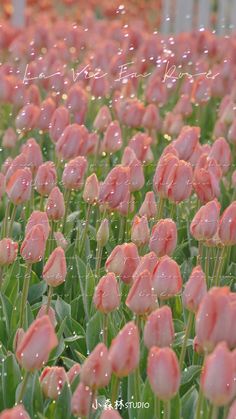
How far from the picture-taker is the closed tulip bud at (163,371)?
0.95m

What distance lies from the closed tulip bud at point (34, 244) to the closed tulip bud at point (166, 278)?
6.8 inches

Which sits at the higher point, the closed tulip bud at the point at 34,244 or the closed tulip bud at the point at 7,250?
the closed tulip bud at the point at 34,244

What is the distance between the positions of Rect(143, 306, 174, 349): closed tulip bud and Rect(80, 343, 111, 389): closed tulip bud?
61 mm

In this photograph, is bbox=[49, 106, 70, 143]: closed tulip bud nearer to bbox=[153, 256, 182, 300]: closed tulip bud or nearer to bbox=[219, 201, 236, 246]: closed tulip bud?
bbox=[219, 201, 236, 246]: closed tulip bud

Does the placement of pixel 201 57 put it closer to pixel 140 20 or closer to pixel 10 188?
pixel 140 20

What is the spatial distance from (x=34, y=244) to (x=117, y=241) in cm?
48

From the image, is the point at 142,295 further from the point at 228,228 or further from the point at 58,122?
the point at 58,122

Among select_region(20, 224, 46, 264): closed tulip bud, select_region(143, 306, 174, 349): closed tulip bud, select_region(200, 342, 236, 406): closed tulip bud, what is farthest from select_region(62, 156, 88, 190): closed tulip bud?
select_region(200, 342, 236, 406): closed tulip bud

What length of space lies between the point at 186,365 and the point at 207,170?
13.3 inches

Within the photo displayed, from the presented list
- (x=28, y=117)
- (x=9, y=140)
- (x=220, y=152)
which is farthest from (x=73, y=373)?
(x=9, y=140)

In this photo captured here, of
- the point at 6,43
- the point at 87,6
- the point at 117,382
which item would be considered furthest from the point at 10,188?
the point at 87,6

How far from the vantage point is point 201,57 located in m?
2.86

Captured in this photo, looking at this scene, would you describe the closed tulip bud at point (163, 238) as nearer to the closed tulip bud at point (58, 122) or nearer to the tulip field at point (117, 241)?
the tulip field at point (117, 241)

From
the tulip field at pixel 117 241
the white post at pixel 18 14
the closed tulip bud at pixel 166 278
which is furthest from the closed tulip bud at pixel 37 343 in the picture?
the white post at pixel 18 14
